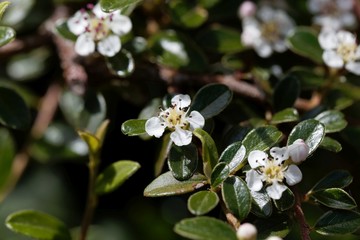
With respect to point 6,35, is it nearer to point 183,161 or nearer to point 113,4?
point 113,4

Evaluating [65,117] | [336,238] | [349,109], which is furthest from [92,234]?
[349,109]

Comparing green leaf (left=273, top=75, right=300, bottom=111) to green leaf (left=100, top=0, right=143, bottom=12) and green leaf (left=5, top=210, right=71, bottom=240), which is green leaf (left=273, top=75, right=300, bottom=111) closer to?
green leaf (left=100, top=0, right=143, bottom=12)

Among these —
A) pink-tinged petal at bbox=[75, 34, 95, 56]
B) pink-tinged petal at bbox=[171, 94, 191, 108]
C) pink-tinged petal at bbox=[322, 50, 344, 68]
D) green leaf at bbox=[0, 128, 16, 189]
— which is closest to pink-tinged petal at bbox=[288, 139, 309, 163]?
pink-tinged petal at bbox=[171, 94, 191, 108]

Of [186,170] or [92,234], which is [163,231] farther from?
[186,170]

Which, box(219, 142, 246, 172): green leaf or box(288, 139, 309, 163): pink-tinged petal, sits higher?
box(219, 142, 246, 172): green leaf

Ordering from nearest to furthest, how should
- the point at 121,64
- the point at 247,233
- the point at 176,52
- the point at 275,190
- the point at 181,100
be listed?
the point at 247,233 < the point at 275,190 < the point at 181,100 < the point at 121,64 < the point at 176,52

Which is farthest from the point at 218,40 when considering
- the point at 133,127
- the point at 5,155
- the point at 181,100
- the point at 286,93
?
the point at 5,155
